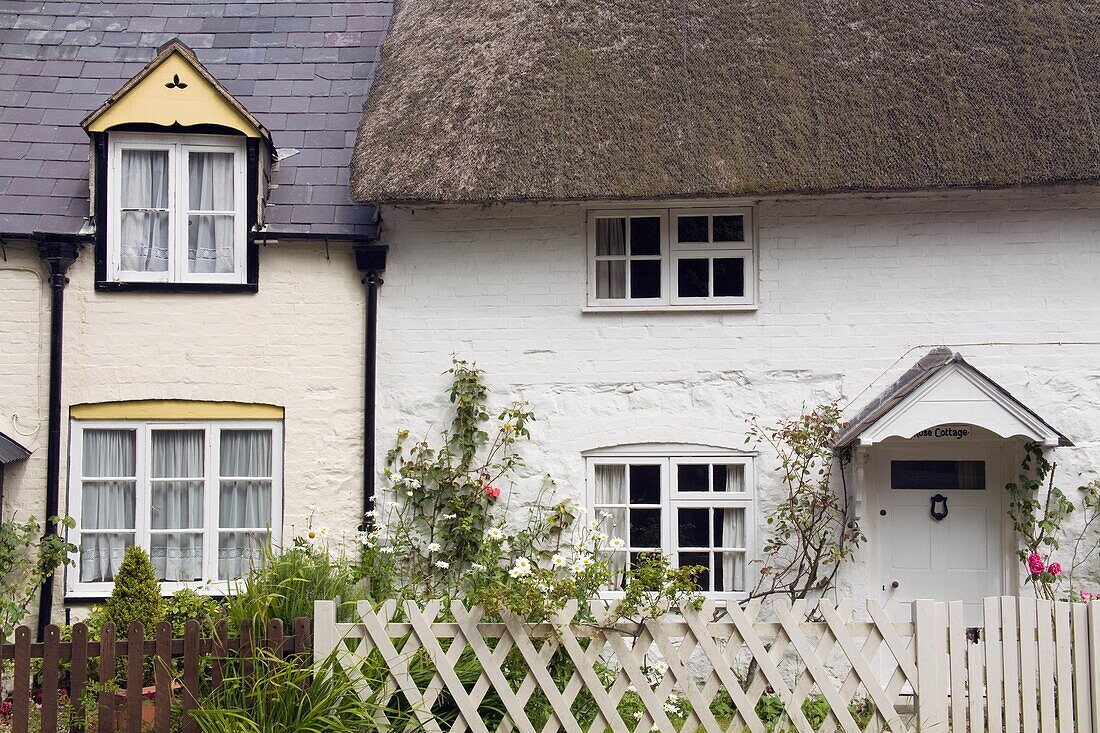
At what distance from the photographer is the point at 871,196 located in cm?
Result: 834

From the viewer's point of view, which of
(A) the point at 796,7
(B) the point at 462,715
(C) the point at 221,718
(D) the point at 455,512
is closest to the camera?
(C) the point at 221,718

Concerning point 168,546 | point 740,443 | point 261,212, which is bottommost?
point 168,546

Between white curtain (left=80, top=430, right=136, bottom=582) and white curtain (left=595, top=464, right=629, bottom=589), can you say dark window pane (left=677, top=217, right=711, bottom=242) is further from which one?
white curtain (left=80, top=430, right=136, bottom=582)

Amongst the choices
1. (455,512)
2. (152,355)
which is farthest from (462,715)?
(152,355)

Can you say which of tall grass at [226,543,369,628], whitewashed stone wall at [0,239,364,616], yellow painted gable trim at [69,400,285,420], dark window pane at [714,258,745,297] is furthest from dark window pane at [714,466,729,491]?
yellow painted gable trim at [69,400,285,420]

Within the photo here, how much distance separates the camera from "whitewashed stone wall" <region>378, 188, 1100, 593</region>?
825cm

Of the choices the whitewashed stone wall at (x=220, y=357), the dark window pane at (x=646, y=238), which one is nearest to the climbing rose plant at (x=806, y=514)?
the dark window pane at (x=646, y=238)

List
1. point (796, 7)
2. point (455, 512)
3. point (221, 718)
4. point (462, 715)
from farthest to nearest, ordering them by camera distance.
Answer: point (796, 7) → point (455, 512) → point (462, 715) → point (221, 718)

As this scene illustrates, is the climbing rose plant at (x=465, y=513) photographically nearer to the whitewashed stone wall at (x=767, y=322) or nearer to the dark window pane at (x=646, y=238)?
the whitewashed stone wall at (x=767, y=322)

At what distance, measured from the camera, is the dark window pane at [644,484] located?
8602mm

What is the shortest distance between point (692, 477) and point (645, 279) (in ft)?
6.19

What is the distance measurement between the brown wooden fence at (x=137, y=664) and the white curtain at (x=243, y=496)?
2824mm

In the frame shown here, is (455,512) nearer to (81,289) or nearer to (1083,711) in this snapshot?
(81,289)

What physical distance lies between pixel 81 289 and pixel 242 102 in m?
2.45
